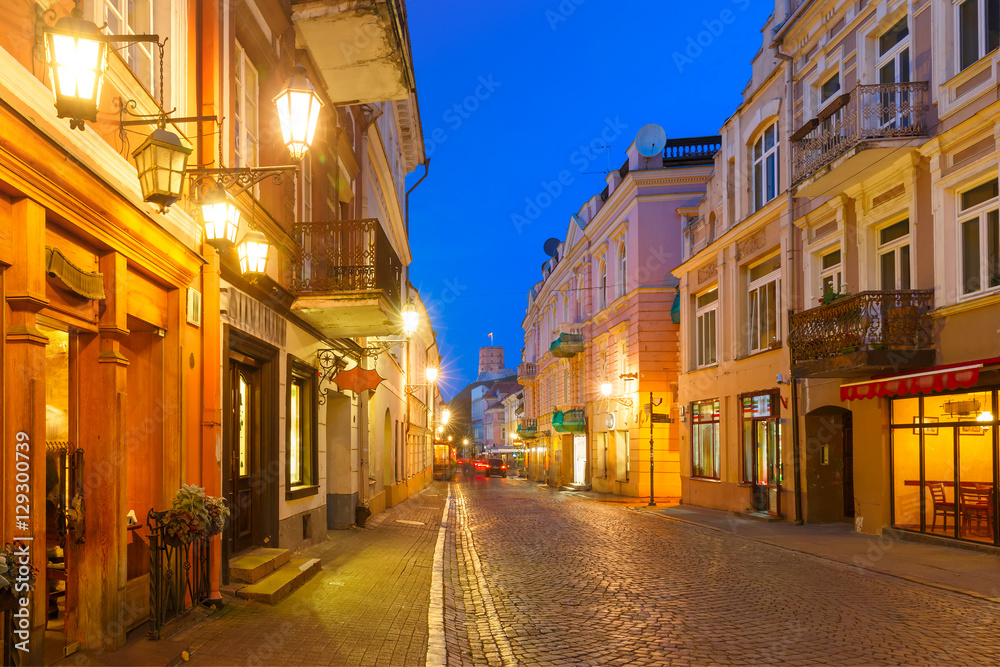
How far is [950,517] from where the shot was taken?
13461 millimetres

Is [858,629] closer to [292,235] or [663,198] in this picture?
[292,235]

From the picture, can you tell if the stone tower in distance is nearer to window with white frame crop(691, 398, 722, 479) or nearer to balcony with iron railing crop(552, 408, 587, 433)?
balcony with iron railing crop(552, 408, 587, 433)

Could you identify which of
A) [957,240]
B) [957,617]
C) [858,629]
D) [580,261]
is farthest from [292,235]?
[580,261]

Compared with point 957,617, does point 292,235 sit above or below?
above

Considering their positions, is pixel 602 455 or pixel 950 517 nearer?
pixel 950 517

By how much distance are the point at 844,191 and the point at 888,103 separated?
2090 millimetres

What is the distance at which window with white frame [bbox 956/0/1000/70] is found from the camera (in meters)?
12.4

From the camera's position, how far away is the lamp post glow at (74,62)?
185 inches

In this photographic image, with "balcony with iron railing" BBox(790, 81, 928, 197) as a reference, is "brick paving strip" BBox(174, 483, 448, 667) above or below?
below

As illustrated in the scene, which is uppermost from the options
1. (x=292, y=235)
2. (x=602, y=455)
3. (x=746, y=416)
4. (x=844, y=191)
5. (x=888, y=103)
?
(x=888, y=103)

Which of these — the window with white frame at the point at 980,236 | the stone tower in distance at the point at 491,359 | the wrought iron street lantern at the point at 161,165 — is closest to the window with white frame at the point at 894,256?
the window with white frame at the point at 980,236

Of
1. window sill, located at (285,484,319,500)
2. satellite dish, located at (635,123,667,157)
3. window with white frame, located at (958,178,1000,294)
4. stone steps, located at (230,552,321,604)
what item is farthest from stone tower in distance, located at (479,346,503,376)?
stone steps, located at (230,552,321,604)

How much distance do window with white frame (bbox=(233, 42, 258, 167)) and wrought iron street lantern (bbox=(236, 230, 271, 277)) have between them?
124cm

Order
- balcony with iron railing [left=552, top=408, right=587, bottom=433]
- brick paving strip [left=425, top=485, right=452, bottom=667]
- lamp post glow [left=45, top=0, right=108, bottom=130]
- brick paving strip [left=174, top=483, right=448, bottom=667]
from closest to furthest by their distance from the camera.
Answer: lamp post glow [left=45, top=0, right=108, bottom=130]
brick paving strip [left=174, top=483, right=448, bottom=667]
brick paving strip [left=425, top=485, right=452, bottom=667]
balcony with iron railing [left=552, top=408, right=587, bottom=433]
